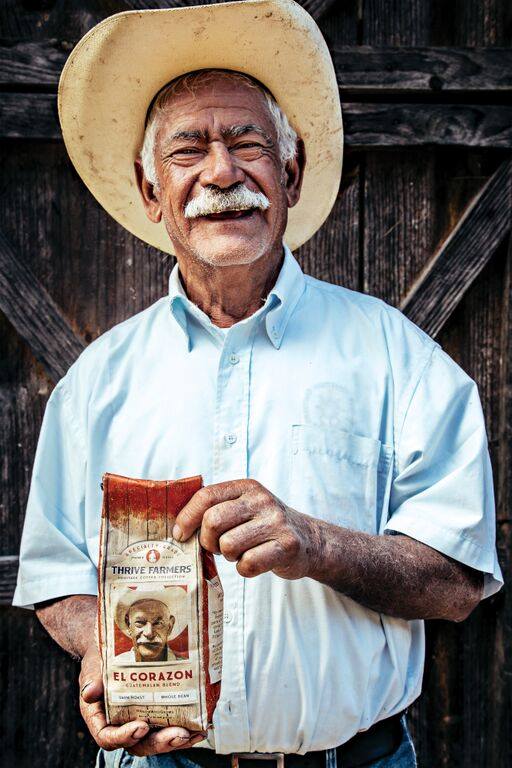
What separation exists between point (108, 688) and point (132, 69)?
1464 millimetres

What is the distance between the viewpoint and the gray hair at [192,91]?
6.96ft

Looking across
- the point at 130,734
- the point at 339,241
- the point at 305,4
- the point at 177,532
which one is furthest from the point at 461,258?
the point at 130,734

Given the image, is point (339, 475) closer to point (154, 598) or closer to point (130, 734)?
point (154, 598)

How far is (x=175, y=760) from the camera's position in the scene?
74.3 inches

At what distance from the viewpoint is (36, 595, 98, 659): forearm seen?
6.41 feet

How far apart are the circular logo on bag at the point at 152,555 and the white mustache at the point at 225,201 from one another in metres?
0.85

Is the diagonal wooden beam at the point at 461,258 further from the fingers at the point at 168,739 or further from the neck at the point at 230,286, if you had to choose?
the fingers at the point at 168,739

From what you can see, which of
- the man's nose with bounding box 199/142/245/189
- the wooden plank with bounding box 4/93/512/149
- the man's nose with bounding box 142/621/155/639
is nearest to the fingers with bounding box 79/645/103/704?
the man's nose with bounding box 142/621/155/639

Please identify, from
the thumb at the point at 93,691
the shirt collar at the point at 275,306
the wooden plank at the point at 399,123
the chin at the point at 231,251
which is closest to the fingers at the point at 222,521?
the thumb at the point at 93,691

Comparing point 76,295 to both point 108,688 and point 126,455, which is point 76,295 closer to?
point 126,455

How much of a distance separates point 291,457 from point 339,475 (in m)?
0.11

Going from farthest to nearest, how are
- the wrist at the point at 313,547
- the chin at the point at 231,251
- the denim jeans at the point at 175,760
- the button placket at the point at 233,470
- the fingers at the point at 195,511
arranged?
1. the chin at the point at 231,251
2. the denim jeans at the point at 175,760
3. the button placket at the point at 233,470
4. the wrist at the point at 313,547
5. the fingers at the point at 195,511

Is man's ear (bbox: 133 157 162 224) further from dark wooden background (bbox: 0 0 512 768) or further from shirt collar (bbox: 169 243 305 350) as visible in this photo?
dark wooden background (bbox: 0 0 512 768)

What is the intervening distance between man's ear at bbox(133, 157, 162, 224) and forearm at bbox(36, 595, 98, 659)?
1.01 m
